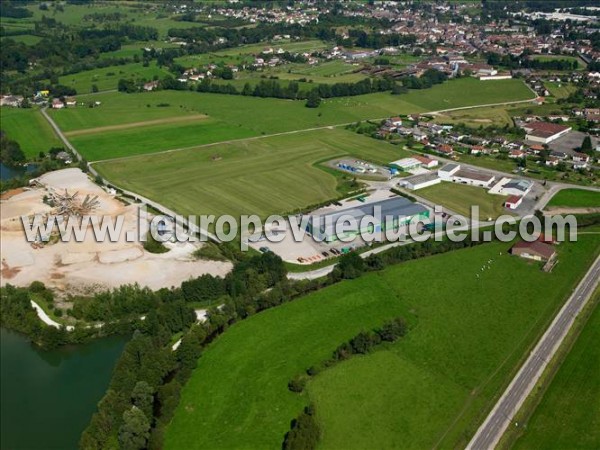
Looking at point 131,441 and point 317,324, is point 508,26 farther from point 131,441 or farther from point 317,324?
point 131,441

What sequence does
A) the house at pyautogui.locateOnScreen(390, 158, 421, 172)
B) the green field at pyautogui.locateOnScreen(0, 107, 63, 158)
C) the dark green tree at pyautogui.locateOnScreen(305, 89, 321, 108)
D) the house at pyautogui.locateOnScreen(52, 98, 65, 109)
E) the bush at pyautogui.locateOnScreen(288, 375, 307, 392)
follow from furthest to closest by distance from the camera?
the house at pyautogui.locateOnScreen(52, 98, 65, 109), the dark green tree at pyautogui.locateOnScreen(305, 89, 321, 108), the green field at pyautogui.locateOnScreen(0, 107, 63, 158), the house at pyautogui.locateOnScreen(390, 158, 421, 172), the bush at pyautogui.locateOnScreen(288, 375, 307, 392)

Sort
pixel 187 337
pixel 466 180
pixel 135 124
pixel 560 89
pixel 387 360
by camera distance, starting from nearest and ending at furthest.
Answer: pixel 387 360 < pixel 187 337 < pixel 466 180 < pixel 135 124 < pixel 560 89

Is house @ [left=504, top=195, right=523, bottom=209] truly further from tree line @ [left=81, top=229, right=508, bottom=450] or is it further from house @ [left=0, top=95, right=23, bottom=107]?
house @ [left=0, top=95, right=23, bottom=107]

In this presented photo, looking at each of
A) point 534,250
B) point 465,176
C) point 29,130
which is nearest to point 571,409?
point 534,250

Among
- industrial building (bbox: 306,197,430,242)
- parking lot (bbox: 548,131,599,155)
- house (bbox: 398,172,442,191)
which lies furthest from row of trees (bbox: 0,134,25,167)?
parking lot (bbox: 548,131,599,155)

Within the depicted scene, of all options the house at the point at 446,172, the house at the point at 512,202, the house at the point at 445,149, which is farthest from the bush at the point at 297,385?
the house at the point at 445,149

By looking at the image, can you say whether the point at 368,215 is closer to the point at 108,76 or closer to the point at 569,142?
the point at 569,142
